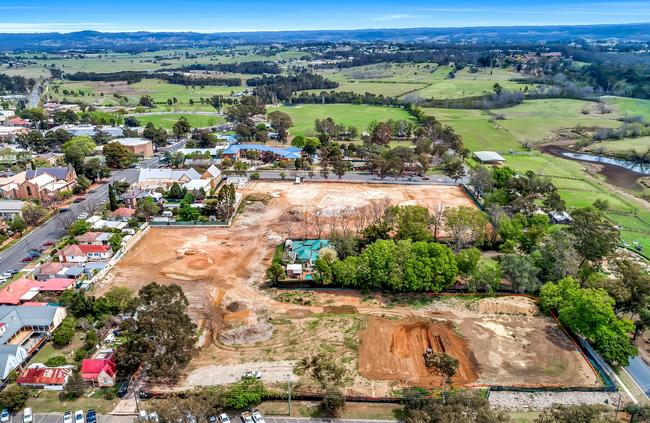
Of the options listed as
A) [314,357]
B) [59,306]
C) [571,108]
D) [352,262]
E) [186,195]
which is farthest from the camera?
[571,108]

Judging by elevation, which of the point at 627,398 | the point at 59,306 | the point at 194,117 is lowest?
the point at 627,398

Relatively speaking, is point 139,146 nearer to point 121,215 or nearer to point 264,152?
point 264,152

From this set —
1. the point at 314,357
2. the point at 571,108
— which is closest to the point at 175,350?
the point at 314,357

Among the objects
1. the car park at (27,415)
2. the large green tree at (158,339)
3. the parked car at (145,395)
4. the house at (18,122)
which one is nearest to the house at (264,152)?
the large green tree at (158,339)

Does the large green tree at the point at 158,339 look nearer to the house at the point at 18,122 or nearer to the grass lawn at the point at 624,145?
the grass lawn at the point at 624,145

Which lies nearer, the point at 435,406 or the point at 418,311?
the point at 435,406

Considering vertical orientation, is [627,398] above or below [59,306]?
below

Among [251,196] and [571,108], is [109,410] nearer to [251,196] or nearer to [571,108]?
[251,196]
